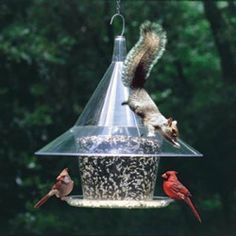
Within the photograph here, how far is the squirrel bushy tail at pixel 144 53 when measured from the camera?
340 centimetres

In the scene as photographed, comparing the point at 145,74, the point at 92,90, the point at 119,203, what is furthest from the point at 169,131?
the point at 92,90

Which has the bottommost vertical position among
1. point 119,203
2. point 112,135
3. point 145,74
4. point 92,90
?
point 119,203

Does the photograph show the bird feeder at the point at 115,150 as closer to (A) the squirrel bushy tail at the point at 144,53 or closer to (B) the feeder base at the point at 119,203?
(B) the feeder base at the point at 119,203

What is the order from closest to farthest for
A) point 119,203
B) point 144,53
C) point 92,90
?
point 144,53 < point 119,203 < point 92,90

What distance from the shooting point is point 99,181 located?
3730 mm

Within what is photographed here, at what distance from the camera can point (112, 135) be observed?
11.8 ft

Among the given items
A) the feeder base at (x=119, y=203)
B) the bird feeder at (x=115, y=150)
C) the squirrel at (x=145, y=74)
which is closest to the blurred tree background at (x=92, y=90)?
the bird feeder at (x=115, y=150)

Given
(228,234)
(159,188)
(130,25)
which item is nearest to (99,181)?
(159,188)

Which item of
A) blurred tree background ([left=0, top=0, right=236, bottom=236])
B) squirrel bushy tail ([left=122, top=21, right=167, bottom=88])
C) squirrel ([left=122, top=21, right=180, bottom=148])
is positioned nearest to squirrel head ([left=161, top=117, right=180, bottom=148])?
squirrel ([left=122, top=21, right=180, bottom=148])

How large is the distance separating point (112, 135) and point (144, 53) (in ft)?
1.42

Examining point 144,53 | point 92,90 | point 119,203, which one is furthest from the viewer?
point 92,90

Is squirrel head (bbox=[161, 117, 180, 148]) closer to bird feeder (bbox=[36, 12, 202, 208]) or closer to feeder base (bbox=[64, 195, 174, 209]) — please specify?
bird feeder (bbox=[36, 12, 202, 208])

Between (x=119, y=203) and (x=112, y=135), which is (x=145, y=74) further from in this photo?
(x=119, y=203)

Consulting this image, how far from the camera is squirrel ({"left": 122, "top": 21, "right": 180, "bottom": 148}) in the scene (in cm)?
340
